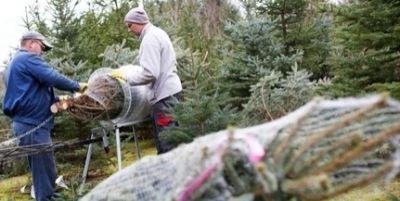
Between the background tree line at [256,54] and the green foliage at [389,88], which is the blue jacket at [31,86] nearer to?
the background tree line at [256,54]

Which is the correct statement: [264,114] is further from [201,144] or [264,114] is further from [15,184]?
[201,144]

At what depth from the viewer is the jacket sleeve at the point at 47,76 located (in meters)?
5.71

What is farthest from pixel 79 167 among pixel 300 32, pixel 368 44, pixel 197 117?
pixel 368 44

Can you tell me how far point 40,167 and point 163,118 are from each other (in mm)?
1195

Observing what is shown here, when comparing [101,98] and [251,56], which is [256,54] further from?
[101,98]

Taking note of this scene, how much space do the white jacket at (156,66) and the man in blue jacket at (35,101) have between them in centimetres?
61

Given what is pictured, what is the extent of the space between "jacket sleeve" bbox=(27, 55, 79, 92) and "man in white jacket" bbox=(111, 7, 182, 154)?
1.42 ft

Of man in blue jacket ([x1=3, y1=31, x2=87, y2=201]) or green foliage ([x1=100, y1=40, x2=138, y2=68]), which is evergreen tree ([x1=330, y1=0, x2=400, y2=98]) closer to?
man in blue jacket ([x1=3, y1=31, x2=87, y2=201])

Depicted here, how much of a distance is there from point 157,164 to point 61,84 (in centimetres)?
388

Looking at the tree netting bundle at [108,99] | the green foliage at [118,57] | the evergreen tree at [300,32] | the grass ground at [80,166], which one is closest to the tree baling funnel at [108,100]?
the tree netting bundle at [108,99]

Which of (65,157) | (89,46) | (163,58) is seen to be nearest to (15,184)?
(65,157)

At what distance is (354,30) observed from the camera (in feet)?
19.8

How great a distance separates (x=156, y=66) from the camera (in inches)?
225

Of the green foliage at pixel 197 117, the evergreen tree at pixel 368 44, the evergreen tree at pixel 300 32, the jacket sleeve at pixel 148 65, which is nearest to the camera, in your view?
the green foliage at pixel 197 117
